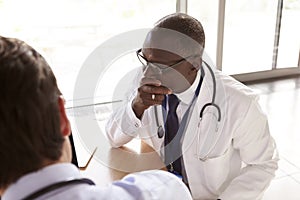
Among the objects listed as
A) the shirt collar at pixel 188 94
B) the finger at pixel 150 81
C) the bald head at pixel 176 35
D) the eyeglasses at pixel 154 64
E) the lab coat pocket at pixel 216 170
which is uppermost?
the bald head at pixel 176 35

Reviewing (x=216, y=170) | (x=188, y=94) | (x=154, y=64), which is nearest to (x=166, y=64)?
(x=154, y=64)

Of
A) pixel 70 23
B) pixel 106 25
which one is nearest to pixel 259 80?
pixel 106 25

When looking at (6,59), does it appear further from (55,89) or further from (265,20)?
(265,20)

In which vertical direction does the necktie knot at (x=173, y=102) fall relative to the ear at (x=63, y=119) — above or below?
below

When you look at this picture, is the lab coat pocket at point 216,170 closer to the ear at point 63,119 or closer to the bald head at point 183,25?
the bald head at point 183,25

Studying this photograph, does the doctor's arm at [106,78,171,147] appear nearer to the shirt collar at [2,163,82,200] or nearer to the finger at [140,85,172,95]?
the finger at [140,85,172,95]

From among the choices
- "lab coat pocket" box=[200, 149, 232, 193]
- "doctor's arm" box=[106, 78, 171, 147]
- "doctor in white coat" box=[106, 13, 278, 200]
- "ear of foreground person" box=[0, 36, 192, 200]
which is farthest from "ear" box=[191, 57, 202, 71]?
"ear of foreground person" box=[0, 36, 192, 200]

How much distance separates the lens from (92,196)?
558 mm

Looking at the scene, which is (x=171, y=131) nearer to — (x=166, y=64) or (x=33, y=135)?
(x=166, y=64)

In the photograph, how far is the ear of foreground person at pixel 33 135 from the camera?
1.68ft

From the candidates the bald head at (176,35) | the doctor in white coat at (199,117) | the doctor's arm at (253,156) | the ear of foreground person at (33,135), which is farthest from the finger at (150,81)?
the ear of foreground person at (33,135)

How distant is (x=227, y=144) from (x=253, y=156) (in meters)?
0.10

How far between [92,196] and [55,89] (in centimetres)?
18

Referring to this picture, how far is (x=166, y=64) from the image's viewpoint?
3.89 feet
